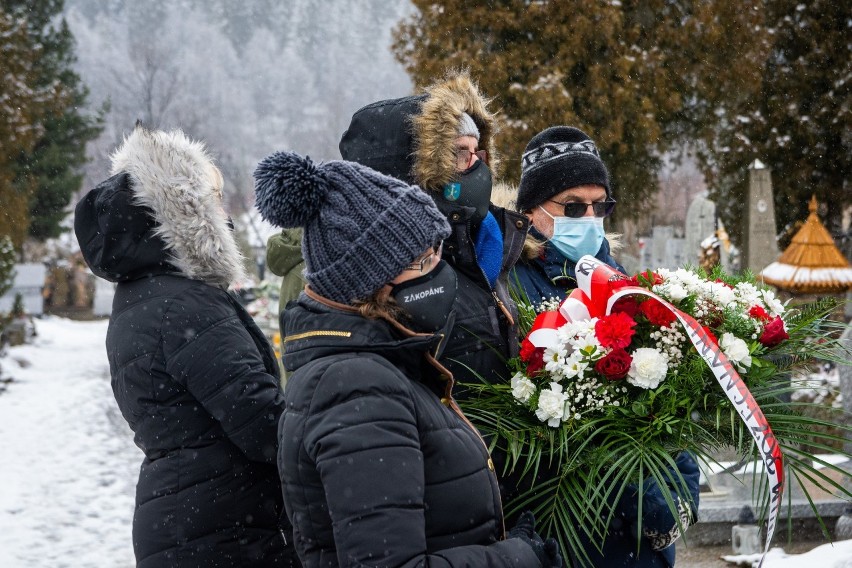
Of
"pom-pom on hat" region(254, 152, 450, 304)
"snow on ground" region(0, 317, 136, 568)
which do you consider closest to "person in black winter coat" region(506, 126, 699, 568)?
"pom-pom on hat" region(254, 152, 450, 304)

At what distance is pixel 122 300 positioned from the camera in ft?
10.1

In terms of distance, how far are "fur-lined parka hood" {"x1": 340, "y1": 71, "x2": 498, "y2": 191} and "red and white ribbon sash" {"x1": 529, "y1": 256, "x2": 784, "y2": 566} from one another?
51 centimetres

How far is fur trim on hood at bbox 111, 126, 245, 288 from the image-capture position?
10.0 ft

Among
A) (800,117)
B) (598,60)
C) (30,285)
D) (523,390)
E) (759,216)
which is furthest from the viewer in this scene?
(30,285)

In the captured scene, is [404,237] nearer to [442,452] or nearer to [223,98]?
[442,452]

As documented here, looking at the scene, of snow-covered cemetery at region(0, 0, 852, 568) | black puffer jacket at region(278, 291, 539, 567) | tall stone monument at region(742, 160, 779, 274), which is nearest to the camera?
black puffer jacket at region(278, 291, 539, 567)

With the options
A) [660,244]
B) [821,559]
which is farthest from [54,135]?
[821,559]

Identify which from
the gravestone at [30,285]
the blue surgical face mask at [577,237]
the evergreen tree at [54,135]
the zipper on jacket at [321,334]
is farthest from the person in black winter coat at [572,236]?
the evergreen tree at [54,135]

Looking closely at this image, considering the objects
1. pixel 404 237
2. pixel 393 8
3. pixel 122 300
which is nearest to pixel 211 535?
pixel 122 300

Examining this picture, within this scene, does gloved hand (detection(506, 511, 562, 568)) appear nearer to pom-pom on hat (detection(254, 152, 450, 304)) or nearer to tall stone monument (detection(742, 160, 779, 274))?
pom-pom on hat (detection(254, 152, 450, 304))

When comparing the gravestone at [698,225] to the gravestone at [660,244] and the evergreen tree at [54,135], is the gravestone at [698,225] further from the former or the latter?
the evergreen tree at [54,135]

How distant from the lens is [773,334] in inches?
91.0

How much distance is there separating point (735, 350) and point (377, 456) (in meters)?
0.97

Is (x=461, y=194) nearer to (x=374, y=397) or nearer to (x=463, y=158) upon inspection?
(x=463, y=158)
